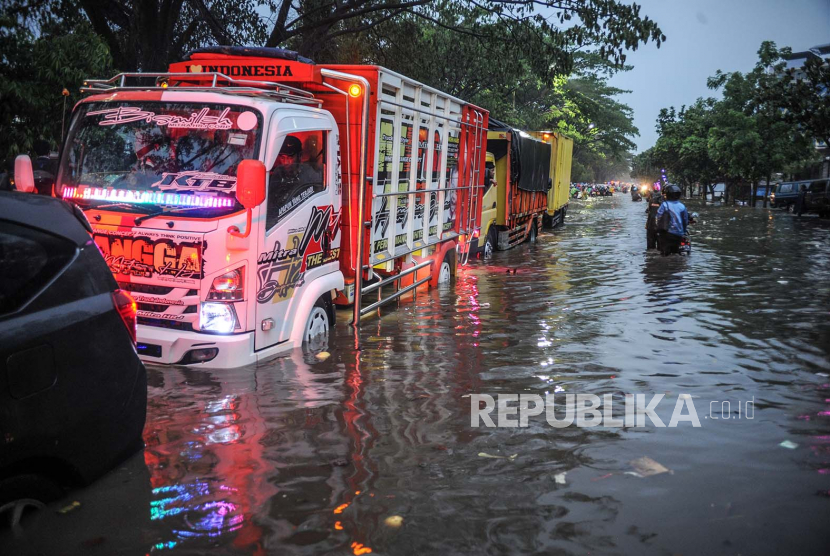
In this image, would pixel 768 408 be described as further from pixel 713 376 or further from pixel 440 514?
pixel 440 514

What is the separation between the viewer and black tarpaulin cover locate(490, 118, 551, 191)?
18234 mm

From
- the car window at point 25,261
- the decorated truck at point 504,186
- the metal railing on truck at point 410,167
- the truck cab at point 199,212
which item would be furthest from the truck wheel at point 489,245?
the car window at point 25,261

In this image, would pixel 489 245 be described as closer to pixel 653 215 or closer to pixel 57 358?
pixel 653 215

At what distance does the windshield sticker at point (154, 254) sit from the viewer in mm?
5836

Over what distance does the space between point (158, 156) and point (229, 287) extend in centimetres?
137

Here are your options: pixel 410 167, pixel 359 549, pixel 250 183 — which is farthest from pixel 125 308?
pixel 410 167

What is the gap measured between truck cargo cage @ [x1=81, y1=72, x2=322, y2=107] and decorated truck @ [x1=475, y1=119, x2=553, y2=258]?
10067 millimetres

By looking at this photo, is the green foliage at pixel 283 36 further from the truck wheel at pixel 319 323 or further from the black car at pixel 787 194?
the black car at pixel 787 194

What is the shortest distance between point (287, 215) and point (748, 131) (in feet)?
156

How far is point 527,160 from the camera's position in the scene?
19719 mm

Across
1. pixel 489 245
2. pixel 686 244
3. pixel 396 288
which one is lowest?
pixel 396 288

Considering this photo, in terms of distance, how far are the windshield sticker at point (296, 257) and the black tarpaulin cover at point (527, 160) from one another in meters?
11.2

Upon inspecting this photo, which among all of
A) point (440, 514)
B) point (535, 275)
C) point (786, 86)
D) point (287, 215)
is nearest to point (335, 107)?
point (287, 215)

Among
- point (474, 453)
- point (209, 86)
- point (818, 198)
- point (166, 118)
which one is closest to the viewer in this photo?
point (474, 453)
